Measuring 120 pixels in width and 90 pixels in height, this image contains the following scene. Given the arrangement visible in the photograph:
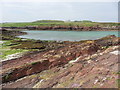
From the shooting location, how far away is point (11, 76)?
16891mm

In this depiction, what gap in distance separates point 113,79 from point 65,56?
498 inches

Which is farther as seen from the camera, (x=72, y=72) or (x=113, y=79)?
(x=72, y=72)

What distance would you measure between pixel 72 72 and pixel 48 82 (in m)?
2.21

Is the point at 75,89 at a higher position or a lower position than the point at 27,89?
higher

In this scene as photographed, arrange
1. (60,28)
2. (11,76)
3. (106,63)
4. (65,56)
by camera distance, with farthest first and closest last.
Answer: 1. (60,28)
2. (65,56)
3. (11,76)
4. (106,63)

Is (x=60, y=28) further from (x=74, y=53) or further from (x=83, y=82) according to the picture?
(x=83, y=82)

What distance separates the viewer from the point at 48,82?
1150 cm

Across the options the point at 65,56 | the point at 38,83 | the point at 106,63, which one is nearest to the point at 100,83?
the point at 106,63

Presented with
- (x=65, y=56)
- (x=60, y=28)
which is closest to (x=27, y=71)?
(x=65, y=56)

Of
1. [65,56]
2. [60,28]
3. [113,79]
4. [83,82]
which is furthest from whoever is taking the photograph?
[60,28]

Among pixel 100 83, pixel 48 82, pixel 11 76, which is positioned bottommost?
pixel 11 76

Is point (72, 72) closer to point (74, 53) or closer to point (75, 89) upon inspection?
point (75, 89)

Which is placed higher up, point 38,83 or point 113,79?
point 113,79

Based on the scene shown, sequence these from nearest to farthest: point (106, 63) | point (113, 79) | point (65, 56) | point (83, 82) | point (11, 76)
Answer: point (113, 79) → point (83, 82) → point (106, 63) → point (11, 76) → point (65, 56)
